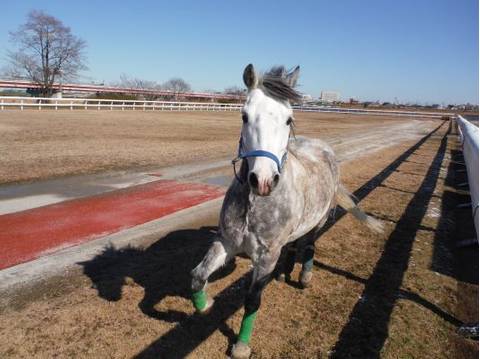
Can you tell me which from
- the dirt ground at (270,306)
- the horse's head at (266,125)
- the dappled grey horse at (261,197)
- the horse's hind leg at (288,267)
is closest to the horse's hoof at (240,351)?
the dappled grey horse at (261,197)

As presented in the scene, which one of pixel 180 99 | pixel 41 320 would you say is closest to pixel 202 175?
pixel 41 320

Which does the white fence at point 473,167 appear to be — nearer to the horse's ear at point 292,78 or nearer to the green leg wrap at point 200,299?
the horse's ear at point 292,78

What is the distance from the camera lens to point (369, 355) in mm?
3412

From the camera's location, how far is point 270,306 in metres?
4.12

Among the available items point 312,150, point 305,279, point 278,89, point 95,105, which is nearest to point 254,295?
point 305,279

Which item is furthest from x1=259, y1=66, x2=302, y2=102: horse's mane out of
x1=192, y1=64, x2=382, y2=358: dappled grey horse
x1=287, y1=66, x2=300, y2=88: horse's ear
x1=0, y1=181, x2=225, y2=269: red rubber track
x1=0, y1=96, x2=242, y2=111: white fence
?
x1=0, y1=96, x2=242, y2=111: white fence

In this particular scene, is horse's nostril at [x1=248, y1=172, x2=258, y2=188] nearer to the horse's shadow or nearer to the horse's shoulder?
the horse's shadow

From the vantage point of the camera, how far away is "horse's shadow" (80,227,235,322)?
4.11m

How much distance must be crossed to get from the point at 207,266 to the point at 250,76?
5.50 feet

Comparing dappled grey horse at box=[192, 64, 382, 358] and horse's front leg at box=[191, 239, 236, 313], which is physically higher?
dappled grey horse at box=[192, 64, 382, 358]

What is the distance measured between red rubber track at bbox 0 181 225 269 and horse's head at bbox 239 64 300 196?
3770 mm

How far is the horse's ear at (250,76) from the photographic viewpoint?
3054mm

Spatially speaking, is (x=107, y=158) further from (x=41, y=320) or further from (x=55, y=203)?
(x=41, y=320)

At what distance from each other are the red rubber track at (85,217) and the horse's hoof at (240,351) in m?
3.23
